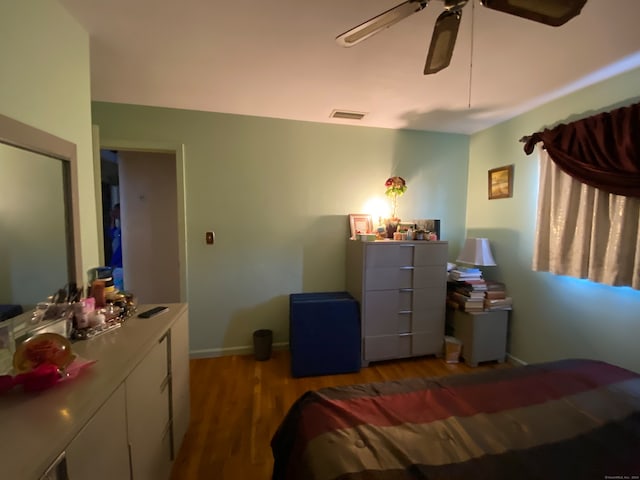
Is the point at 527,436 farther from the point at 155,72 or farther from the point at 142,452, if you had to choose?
the point at 155,72

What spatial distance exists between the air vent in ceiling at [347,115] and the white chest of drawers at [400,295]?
45.1 inches

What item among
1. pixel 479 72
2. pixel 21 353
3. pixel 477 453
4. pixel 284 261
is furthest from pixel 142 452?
pixel 479 72

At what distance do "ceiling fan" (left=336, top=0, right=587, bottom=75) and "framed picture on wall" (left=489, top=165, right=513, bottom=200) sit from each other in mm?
1795

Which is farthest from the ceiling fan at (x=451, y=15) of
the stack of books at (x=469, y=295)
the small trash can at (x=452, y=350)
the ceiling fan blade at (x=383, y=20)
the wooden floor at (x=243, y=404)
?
the small trash can at (x=452, y=350)

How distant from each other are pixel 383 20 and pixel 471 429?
59.0 inches

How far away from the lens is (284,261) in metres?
2.68

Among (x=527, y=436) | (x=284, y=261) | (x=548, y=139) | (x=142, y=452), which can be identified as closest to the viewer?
(x=527, y=436)

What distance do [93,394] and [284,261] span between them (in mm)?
1916

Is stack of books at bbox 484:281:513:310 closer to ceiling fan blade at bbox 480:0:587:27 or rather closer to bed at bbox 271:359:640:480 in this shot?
bed at bbox 271:359:640:480

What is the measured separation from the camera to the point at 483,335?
8.02ft

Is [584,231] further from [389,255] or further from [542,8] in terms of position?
[542,8]

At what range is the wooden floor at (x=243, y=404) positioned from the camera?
1470 millimetres

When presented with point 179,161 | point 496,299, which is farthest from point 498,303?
point 179,161

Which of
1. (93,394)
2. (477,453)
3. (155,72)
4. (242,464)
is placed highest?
(155,72)
